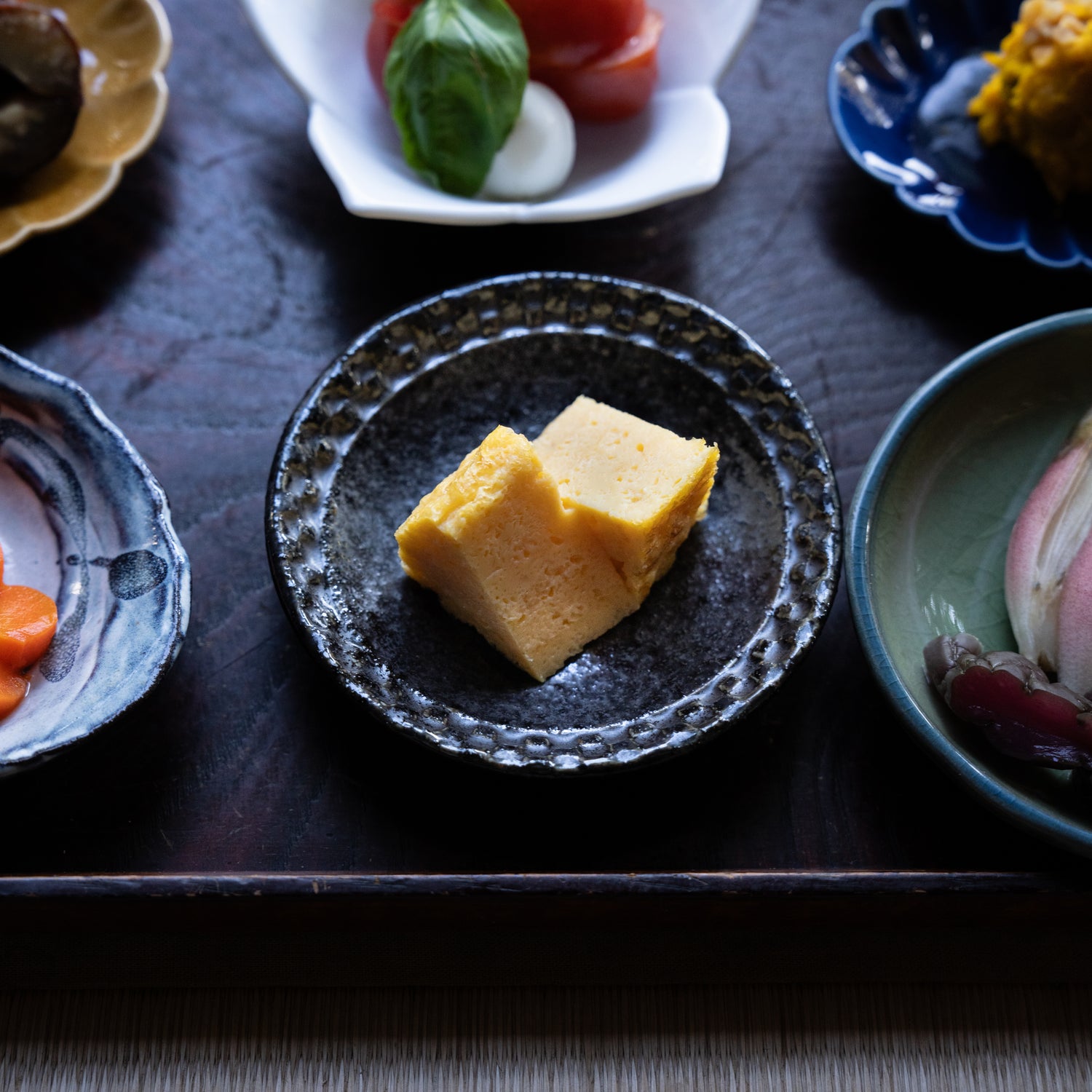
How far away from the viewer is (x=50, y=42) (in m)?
1.49

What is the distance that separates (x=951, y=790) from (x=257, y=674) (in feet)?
2.76

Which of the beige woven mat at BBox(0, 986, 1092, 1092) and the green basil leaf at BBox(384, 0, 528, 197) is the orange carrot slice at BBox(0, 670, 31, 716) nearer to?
the beige woven mat at BBox(0, 986, 1092, 1092)

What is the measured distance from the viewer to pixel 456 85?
1.45 meters

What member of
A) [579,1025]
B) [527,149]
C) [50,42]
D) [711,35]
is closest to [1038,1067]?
[579,1025]

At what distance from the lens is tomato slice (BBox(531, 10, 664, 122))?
1598mm

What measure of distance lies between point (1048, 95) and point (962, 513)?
2.08 feet

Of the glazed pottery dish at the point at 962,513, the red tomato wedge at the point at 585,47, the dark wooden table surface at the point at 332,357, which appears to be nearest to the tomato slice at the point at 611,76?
the red tomato wedge at the point at 585,47

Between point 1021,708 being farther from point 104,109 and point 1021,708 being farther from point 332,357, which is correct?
point 104,109

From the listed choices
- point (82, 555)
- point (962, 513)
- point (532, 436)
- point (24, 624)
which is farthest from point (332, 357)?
point (962, 513)

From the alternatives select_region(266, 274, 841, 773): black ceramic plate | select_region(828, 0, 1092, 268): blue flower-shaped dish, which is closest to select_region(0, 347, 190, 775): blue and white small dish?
select_region(266, 274, 841, 773): black ceramic plate

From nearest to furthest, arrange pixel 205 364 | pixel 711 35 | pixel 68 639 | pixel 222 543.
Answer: pixel 68 639 → pixel 222 543 → pixel 205 364 → pixel 711 35

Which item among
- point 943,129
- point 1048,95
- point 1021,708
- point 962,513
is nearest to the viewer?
point 1021,708

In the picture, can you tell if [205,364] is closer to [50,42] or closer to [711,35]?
[50,42]

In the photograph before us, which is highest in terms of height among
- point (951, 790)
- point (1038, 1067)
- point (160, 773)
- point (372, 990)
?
point (951, 790)
